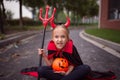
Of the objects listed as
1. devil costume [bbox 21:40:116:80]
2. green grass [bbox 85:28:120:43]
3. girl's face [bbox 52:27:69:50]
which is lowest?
green grass [bbox 85:28:120:43]

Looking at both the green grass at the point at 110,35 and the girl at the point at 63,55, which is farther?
the green grass at the point at 110,35

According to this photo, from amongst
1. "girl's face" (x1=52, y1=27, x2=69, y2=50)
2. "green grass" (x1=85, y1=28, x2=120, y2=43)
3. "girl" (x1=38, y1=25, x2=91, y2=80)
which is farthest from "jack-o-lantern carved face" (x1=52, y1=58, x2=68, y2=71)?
"green grass" (x1=85, y1=28, x2=120, y2=43)

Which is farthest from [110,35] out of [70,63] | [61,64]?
[61,64]

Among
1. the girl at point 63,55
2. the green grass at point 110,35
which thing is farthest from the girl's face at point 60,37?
the green grass at point 110,35

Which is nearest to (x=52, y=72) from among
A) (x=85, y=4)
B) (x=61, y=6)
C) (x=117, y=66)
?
(x=117, y=66)

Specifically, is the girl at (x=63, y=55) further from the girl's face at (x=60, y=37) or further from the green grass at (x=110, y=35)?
the green grass at (x=110, y=35)

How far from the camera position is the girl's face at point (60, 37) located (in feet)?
12.8

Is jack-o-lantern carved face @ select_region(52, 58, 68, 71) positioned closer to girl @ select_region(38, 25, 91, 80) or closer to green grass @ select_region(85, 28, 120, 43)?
girl @ select_region(38, 25, 91, 80)

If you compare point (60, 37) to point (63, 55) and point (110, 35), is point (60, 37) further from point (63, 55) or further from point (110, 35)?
point (110, 35)

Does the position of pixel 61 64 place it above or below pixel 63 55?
below

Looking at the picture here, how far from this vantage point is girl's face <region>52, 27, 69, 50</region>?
153 inches

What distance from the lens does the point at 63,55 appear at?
13.2 feet

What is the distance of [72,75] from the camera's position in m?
3.89

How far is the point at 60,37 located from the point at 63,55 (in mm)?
325
